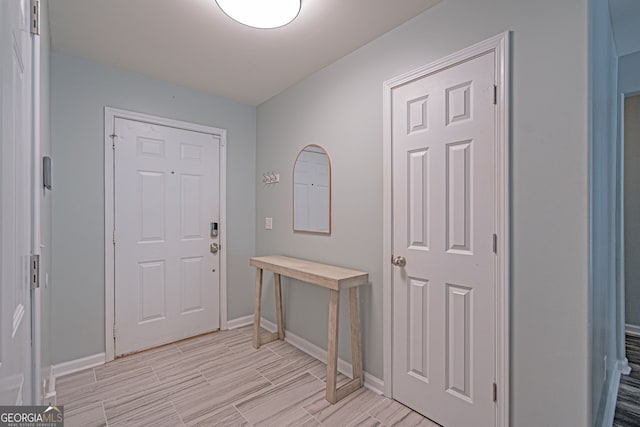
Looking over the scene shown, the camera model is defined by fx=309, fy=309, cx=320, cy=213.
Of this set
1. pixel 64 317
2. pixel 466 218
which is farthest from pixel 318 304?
pixel 64 317

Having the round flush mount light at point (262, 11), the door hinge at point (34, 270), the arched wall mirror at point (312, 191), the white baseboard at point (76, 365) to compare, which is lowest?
the white baseboard at point (76, 365)

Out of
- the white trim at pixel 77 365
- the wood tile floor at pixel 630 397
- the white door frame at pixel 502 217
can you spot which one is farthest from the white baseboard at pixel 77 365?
the wood tile floor at pixel 630 397

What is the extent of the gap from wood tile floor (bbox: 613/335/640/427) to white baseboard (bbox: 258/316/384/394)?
1463 millimetres

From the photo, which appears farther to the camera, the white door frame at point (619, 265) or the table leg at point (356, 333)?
the white door frame at point (619, 265)

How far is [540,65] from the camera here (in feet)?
4.81

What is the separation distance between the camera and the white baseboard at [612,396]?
1.84m

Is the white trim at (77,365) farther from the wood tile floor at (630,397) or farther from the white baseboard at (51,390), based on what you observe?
the wood tile floor at (630,397)

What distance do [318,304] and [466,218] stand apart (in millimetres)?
1545

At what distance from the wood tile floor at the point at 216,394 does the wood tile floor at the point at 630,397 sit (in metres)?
1.28

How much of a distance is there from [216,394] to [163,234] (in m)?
1.54

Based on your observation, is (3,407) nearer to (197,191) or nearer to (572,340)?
(572,340)

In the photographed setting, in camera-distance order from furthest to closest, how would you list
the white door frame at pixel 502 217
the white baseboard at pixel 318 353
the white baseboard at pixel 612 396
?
the white baseboard at pixel 318 353, the white baseboard at pixel 612 396, the white door frame at pixel 502 217

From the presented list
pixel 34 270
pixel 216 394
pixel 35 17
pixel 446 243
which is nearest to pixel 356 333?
pixel 446 243

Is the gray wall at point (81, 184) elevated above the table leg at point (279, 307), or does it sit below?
above
